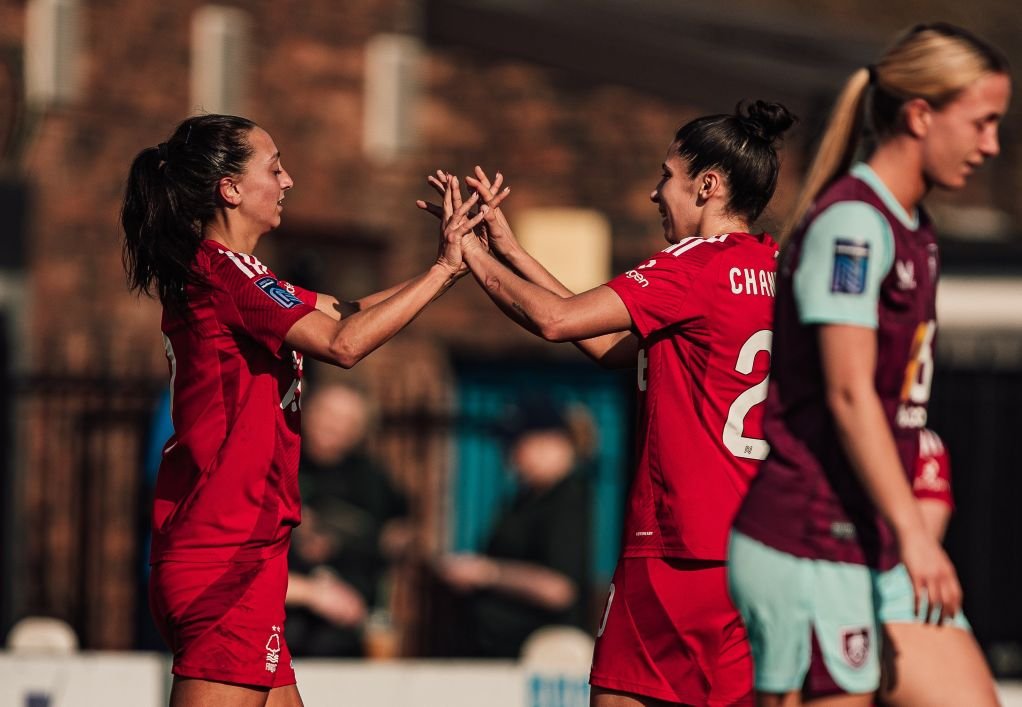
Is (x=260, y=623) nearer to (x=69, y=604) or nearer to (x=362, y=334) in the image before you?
(x=362, y=334)

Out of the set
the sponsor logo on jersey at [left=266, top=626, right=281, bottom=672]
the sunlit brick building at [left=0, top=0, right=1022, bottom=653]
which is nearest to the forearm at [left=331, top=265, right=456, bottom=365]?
the sponsor logo on jersey at [left=266, top=626, right=281, bottom=672]

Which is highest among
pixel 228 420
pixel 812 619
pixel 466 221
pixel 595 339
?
pixel 466 221

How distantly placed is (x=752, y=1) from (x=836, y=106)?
21.6m

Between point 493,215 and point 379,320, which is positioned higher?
point 493,215

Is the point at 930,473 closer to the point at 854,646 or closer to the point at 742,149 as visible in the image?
the point at 854,646

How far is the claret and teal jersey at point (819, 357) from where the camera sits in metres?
3.99

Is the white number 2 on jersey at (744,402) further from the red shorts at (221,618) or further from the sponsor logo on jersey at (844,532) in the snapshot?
the red shorts at (221,618)

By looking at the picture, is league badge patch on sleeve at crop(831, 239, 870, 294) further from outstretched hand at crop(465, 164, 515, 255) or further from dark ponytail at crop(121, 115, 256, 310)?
dark ponytail at crop(121, 115, 256, 310)

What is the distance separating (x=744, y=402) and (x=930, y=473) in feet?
2.32

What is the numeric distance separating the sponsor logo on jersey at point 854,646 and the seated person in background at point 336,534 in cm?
511

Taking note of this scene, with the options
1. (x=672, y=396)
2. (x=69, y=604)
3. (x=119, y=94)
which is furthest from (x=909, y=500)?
(x=119, y=94)

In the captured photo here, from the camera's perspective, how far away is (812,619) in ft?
13.3

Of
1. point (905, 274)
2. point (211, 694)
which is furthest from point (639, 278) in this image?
point (211, 694)

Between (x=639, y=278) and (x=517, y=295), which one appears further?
(x=517, y=295)
